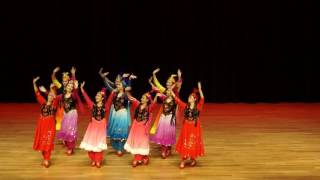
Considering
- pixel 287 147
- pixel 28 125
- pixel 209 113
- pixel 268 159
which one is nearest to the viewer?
pixel 268 159

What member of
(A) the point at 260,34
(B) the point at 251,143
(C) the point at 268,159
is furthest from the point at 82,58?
(C) the point at 268,159

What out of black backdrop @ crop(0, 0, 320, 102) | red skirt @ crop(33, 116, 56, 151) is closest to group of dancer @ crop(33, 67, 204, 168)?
red skirt @ crop(33, 116, 56, 151)

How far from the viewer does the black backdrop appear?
11.6 meters

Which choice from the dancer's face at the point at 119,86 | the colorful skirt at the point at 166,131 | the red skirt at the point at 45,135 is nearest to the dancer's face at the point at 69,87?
the dancer's face at the point at 119,86

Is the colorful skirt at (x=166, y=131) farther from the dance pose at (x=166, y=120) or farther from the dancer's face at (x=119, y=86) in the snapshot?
the dancer's face at (x=119, y=86)

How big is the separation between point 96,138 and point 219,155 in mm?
1899

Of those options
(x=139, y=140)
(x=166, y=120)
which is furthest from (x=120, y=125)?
(x=139, y=140)

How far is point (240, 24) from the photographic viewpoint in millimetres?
12023

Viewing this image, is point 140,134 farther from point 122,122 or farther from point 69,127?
point 69,127

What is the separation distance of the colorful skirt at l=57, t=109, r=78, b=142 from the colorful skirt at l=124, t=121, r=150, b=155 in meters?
0.96

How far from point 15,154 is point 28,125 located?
2289 mm

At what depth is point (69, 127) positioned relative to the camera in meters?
7.52

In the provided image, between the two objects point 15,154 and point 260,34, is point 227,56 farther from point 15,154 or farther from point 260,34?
point 15,154

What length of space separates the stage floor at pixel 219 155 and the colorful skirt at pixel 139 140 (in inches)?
9.9
